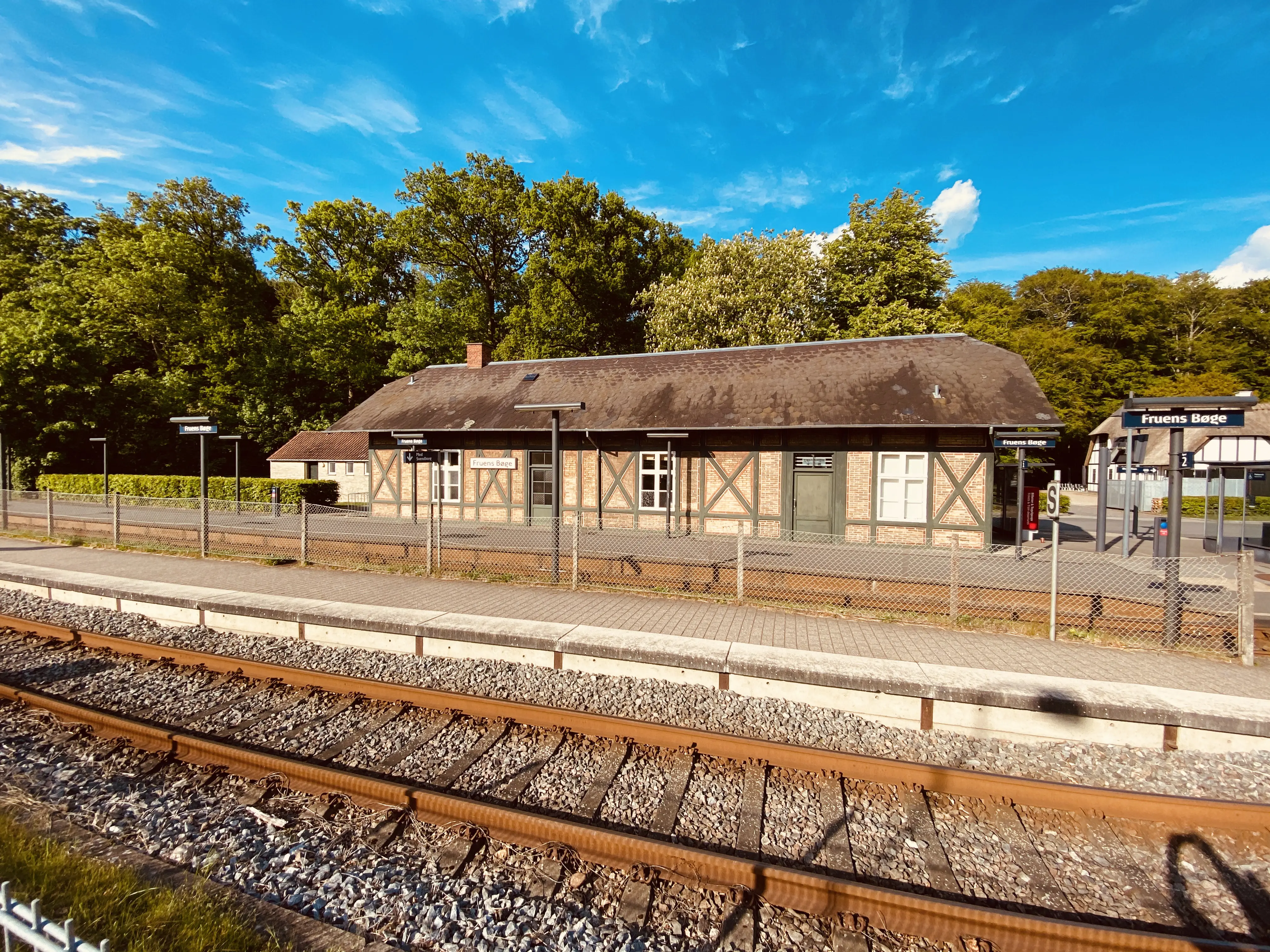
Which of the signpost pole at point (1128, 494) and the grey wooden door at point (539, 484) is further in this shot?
the grey wooden door at point (539, 484)

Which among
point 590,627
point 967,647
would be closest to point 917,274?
point 967,647

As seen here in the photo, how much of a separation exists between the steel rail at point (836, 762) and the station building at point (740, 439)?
5.53 m

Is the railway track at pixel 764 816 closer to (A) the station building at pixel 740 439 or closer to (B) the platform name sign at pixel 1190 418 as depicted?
(A) the station building at pixel 740 439

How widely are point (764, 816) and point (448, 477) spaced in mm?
18117

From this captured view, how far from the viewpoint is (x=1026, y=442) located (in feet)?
41.2

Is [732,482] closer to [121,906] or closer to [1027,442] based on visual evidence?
[1027,442]

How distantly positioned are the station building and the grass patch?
7.89 m

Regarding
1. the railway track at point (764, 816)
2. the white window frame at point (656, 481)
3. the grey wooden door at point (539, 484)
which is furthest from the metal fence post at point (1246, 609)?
the grey wooden door at point (539, 484)

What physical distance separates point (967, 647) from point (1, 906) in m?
8.08

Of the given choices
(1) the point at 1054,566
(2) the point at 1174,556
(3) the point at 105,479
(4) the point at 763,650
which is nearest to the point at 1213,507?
(2) the point at 1174,556

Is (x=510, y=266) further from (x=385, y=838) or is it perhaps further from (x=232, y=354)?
(x=385, y=838)

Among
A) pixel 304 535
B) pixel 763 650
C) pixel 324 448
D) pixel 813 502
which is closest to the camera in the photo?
pixel 763 650

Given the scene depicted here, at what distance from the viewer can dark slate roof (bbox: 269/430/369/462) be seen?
98.5ft

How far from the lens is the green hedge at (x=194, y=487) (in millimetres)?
25188
